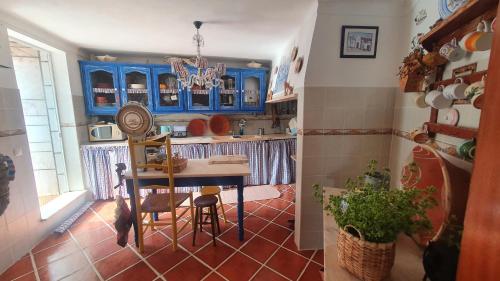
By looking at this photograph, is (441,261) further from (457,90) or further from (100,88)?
(100,88)

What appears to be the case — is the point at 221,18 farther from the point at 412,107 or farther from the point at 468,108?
the point at 468,108

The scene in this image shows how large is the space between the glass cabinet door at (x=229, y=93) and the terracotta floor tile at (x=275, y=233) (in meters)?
2.19

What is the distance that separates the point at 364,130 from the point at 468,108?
823 millimetres

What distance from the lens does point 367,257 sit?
0.77m

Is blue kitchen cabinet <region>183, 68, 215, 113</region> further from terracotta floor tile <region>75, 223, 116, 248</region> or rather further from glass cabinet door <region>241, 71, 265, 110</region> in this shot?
terracotta floor tile <region>75, 223, 116, 248</region>

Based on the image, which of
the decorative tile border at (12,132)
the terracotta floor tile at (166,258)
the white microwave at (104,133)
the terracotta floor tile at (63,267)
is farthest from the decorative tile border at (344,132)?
the white microwave at (104,133)

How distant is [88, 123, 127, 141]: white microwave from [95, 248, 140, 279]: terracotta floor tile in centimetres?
194

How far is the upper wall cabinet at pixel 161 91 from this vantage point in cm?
327

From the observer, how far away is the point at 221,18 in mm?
2086

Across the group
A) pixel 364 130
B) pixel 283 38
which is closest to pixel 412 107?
pixel 364 130

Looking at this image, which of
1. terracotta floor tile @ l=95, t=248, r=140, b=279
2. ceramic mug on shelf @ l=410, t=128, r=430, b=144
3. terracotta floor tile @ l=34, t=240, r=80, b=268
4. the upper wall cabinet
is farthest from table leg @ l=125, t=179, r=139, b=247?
ceramic mug on shelf @ l=410, t=128, r=430, b=144

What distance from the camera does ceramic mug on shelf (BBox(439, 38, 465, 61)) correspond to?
3.58 feet

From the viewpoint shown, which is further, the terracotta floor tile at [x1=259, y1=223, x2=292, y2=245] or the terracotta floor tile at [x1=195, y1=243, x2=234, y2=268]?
the terracotta floor tile at [x1=259, y1=223, x2=292, y2=245]

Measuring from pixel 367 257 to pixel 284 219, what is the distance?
195 cm
